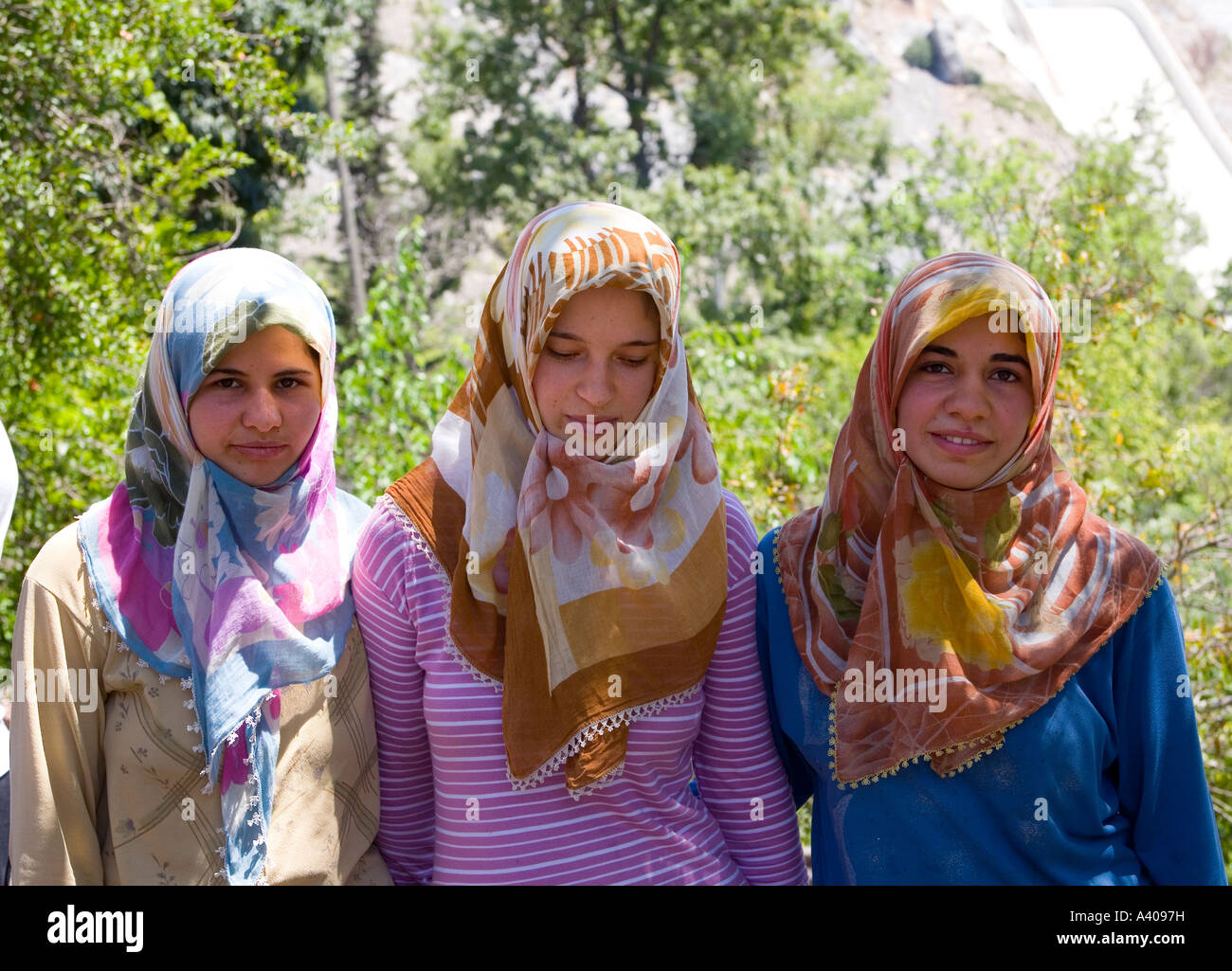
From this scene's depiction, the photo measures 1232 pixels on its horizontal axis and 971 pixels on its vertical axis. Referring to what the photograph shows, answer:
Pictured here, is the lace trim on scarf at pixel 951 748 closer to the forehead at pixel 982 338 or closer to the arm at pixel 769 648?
the arm at pixel 769 648

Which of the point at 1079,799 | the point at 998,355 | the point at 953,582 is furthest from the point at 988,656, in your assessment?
the point at 998,355

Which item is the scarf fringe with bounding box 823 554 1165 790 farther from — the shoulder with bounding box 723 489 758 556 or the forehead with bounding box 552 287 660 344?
the forehead with bounding box 552 287 660 344

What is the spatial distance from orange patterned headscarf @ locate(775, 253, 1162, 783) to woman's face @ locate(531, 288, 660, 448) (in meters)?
0.45

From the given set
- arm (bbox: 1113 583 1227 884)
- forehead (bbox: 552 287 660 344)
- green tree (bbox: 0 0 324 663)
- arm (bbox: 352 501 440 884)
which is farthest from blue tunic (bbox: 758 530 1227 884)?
green tree (bbox: 0 0 324 663)

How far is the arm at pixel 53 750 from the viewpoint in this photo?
1.86 metres

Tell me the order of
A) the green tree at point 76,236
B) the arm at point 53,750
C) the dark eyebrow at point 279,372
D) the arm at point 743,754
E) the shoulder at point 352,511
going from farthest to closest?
the green tree at point 76,236
the shoulder at point 352,511
the arm at point 743,754
the dark eyebrow at point 279,372
the arm at point 53,750

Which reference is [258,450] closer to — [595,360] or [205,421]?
[205,421]

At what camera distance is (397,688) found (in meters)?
2.10

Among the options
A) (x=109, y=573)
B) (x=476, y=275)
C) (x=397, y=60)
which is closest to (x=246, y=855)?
(x=109, y=573)

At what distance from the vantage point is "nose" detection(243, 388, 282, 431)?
2000mm

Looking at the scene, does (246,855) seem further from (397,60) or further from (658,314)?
(397,60)

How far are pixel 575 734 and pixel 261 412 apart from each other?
2.51ft

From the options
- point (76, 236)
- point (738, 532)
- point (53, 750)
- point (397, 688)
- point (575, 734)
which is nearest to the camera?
point (53, 750)

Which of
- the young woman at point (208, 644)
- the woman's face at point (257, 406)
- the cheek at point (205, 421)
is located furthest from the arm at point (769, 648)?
the cheek at point (205, 421)
